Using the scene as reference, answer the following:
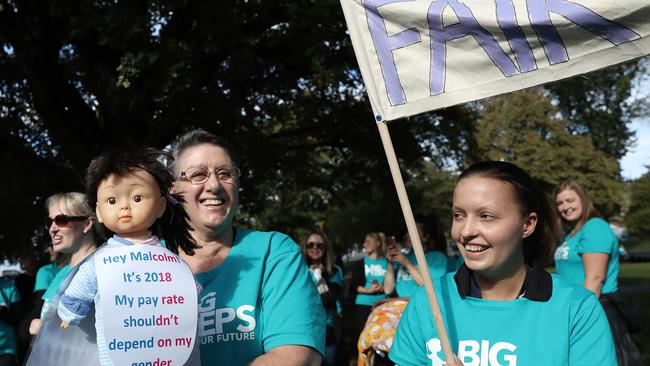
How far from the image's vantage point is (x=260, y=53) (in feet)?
36.1

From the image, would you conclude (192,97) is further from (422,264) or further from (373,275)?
(422,264)

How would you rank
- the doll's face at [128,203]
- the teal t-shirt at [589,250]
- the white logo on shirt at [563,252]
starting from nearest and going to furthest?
the doll's face at [128,203] < the teal t-shirt at [589,250] < the white logo on shirt at [563,252]

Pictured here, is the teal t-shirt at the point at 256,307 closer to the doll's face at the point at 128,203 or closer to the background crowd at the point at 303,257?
the background crowd at the point at 303,257

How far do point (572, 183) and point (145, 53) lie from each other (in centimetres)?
554

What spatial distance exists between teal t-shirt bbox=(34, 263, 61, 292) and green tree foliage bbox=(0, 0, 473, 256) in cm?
340

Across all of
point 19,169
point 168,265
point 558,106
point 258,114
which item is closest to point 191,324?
point 168,265

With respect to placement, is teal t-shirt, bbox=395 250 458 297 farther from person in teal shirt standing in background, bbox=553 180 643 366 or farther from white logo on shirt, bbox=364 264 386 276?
person in teal shirt standing in background, bbox=553 180 643 366

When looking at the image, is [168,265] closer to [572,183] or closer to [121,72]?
[572,183]

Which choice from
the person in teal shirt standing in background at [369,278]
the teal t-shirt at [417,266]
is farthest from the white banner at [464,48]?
the person in teal shirt standing in background at [369,278]

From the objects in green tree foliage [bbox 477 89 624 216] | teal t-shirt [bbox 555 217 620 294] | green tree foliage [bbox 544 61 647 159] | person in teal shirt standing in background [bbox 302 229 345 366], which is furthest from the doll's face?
green tree foliage [bbox 544 61 647 159]

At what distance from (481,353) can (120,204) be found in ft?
4.19

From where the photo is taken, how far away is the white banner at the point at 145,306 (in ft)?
6.28

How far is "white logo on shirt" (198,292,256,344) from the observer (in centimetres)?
245

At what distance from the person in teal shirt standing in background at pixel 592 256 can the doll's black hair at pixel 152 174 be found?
139 inches
